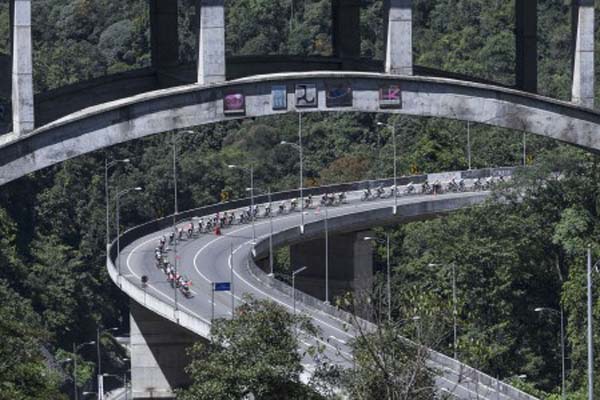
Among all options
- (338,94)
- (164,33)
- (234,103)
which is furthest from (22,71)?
(164,33)

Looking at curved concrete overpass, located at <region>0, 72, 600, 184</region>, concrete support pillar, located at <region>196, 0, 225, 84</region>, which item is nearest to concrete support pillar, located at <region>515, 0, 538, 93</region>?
curved concrete overpass, located at <region>0, 72, 600, 184</region>

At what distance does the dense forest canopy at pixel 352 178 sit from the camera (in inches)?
4515

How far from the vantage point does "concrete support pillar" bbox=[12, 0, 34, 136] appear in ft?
180

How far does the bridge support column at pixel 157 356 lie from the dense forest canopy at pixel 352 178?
35.4ft

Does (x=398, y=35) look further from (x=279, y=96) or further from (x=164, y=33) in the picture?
(x=164, y=33)

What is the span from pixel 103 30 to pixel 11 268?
40643 mm

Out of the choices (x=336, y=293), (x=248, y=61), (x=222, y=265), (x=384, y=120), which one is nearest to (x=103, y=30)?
(x=384, y=120)

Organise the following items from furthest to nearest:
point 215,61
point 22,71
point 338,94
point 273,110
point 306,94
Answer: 1. point 338,94
2. point 306,94
3. point 273,110
4. point 215,61
5. point 22,71

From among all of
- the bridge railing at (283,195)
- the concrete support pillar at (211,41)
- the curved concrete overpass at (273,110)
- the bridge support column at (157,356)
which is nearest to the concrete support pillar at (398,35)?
the curved concrete overpass at (273,110)

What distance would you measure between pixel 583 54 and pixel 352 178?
307 feet

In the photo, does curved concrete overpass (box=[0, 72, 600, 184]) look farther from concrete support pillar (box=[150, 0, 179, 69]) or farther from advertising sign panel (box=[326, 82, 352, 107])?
concrete support pillar (box=[150, 0, 179, 69])

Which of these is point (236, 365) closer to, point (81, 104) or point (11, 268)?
point (81, 104)

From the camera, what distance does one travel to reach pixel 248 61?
63406 mm

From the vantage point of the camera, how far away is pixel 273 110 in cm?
5847
